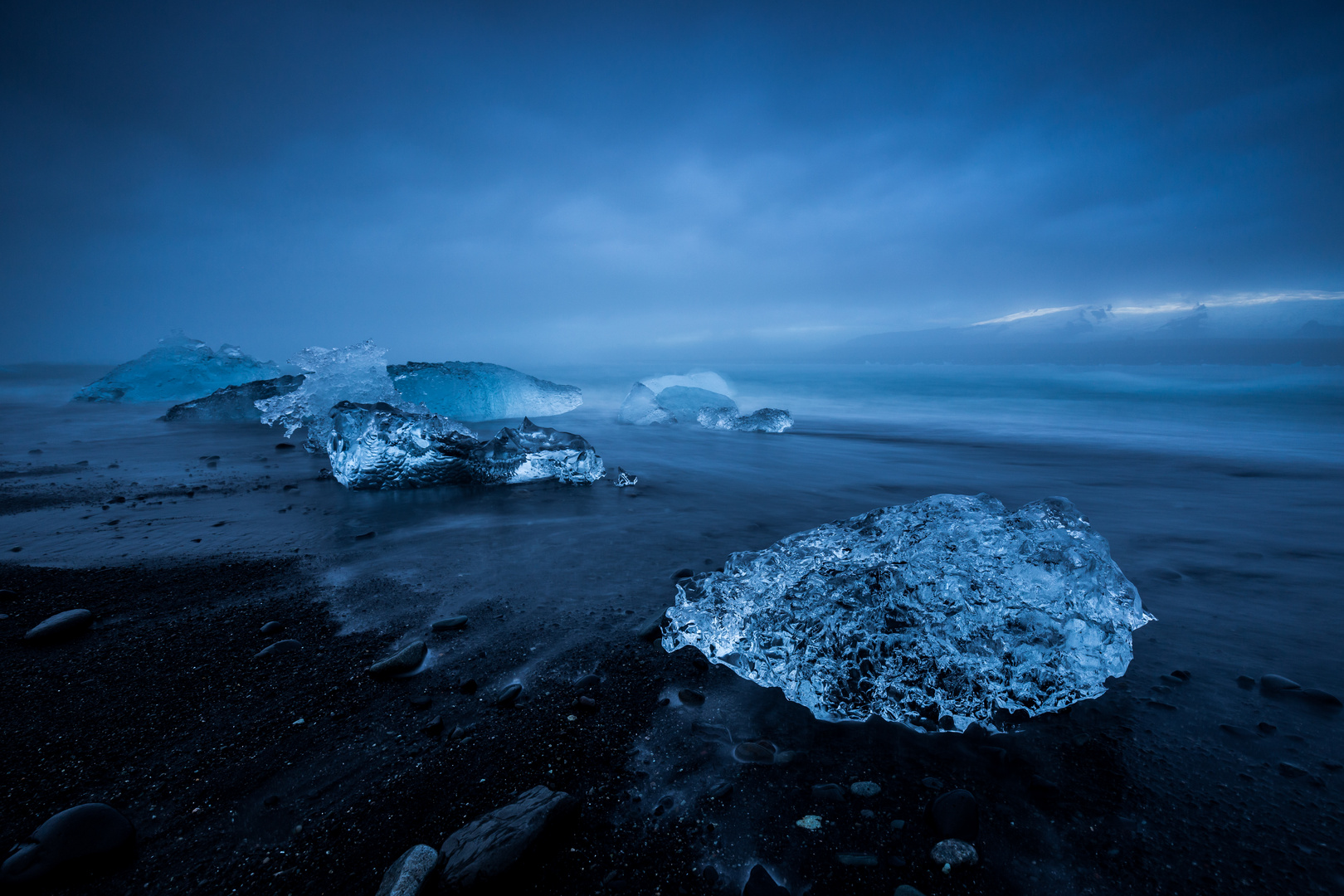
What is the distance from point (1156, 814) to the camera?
135 cm

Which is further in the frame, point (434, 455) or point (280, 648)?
point (434, 455)

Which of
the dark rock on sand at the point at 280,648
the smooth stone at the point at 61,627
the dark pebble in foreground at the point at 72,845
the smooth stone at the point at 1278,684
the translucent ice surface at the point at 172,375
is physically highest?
the translucent ice surface at the point at 172,375

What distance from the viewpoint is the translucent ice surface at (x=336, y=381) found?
27.8 feet

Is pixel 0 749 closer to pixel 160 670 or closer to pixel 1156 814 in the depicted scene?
pixel 160 670

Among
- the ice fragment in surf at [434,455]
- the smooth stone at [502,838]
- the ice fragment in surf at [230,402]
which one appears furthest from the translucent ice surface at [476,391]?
the smooth stone at [502,838]

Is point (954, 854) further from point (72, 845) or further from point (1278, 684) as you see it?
point (72, 845)

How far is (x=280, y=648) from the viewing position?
209 cm

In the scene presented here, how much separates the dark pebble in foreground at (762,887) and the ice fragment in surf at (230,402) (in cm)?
1262

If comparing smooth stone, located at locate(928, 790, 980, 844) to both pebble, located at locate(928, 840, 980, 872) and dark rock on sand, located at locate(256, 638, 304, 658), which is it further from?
dark rock on sand, located at locate(256, 638, 304, 658)

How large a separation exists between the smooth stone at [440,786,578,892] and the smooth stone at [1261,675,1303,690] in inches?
99.5

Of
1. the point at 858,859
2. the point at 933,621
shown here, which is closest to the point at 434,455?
the point at 933,621

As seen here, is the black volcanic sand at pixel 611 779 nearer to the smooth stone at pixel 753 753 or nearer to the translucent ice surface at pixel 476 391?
the smooth stone at pixel 753 753

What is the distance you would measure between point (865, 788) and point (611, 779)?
707 millimetres

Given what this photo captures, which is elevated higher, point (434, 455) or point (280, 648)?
point (434, 455)
